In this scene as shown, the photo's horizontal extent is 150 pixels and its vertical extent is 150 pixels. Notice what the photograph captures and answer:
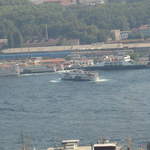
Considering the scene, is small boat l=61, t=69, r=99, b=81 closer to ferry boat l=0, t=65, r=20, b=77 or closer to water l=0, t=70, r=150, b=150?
water l=0, t=70, r=150, b=150

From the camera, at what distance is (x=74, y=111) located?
20.3 m

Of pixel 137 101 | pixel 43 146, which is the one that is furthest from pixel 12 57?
pixel 43 146

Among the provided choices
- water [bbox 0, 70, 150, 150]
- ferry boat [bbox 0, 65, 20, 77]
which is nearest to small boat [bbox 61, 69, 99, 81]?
water [bbox 0, 70, 150, 150]

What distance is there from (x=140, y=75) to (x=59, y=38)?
15.9 m

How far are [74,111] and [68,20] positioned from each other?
29773 mm

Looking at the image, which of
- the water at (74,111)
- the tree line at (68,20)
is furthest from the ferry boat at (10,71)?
the tree line at (68,20)

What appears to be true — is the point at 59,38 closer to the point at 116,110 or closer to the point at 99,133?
the point at 116,110

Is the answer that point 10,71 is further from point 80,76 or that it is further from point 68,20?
point 68,20

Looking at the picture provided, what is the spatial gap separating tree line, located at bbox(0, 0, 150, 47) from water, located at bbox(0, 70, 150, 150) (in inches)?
654

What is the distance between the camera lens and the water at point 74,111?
54.8ft

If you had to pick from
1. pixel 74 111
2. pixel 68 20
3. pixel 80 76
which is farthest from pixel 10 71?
pixel 68 20

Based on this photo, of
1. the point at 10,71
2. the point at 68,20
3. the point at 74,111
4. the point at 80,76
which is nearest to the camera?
the point at 74,111

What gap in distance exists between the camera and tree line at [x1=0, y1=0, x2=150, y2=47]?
46.4 meters

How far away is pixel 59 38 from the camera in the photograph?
1843 inches
